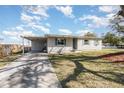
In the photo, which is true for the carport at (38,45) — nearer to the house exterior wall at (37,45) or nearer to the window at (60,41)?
the house exterior wall at (37,45)

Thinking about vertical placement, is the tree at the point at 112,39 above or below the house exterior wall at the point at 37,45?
above

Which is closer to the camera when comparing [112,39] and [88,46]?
[88,46]

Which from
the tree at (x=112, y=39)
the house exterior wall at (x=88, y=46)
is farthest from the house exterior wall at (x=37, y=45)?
the tree at (x=112, y=39)

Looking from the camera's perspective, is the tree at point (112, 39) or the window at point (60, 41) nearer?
the window at point (60, 41)

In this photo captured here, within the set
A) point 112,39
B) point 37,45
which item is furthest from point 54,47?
point 112,39

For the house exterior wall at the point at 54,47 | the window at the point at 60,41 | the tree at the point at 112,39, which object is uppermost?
the tree at the point at 112,39

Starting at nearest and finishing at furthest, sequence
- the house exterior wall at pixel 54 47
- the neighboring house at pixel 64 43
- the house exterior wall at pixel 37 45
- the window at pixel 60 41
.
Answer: the house exterior wall at pixel 54 47 < the neighboring house at pixel 64 43 < the window at pixel 60 41 < the house exterior wall at pixel 37 45

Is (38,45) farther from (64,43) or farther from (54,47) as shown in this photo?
(54,47)

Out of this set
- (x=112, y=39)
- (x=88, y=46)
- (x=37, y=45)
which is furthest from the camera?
(x=112, y=39)

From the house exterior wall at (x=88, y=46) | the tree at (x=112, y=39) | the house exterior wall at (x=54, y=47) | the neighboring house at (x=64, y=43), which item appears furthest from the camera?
the tree at (x=112, y=39)

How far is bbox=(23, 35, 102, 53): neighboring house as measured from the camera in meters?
28.1

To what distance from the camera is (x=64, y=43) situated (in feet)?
95.4

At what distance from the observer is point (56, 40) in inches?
1123

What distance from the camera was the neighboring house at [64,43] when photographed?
92.2 ft
